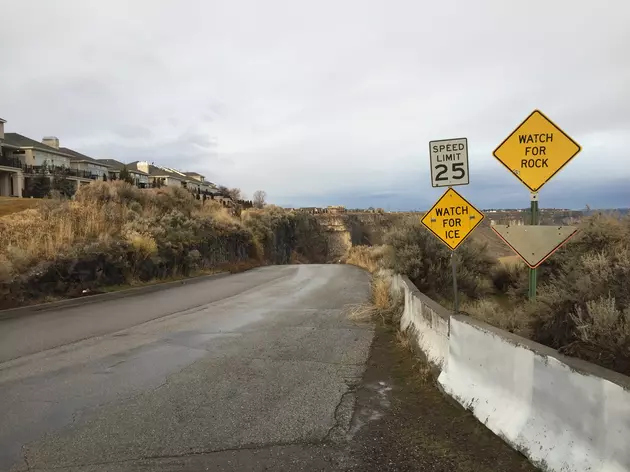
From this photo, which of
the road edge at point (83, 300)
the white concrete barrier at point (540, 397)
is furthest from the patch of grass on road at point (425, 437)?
the road edge at point (83, 300)

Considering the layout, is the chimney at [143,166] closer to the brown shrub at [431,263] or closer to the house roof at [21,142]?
the house roof at [21,142]

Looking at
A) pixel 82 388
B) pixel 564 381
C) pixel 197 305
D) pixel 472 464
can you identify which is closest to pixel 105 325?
pixel 197 305

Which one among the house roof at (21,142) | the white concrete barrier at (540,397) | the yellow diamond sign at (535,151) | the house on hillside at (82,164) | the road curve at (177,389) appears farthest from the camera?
the house on hillside at (82,164)

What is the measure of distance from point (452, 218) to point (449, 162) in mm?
953

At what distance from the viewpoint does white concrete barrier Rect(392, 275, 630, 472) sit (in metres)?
3.25

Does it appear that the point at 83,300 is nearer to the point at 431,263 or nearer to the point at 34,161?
the point at 431,263

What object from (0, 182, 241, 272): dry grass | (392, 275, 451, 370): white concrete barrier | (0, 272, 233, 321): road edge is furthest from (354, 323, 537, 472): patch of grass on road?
Answer: (0, 182, 241, 272): dry grass

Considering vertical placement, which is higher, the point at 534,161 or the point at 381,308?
the point at 534,161

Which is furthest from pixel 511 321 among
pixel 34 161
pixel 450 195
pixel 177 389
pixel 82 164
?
pixel 82 164

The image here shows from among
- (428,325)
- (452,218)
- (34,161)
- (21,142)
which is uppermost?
(21,142)

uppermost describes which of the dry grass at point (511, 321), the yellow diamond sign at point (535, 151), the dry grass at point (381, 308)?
the yellow diamond sign at point (535, 151)

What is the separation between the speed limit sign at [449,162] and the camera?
7.96 m

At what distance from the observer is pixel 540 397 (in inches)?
158

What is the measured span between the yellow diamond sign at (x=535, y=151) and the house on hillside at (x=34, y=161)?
187 ft
